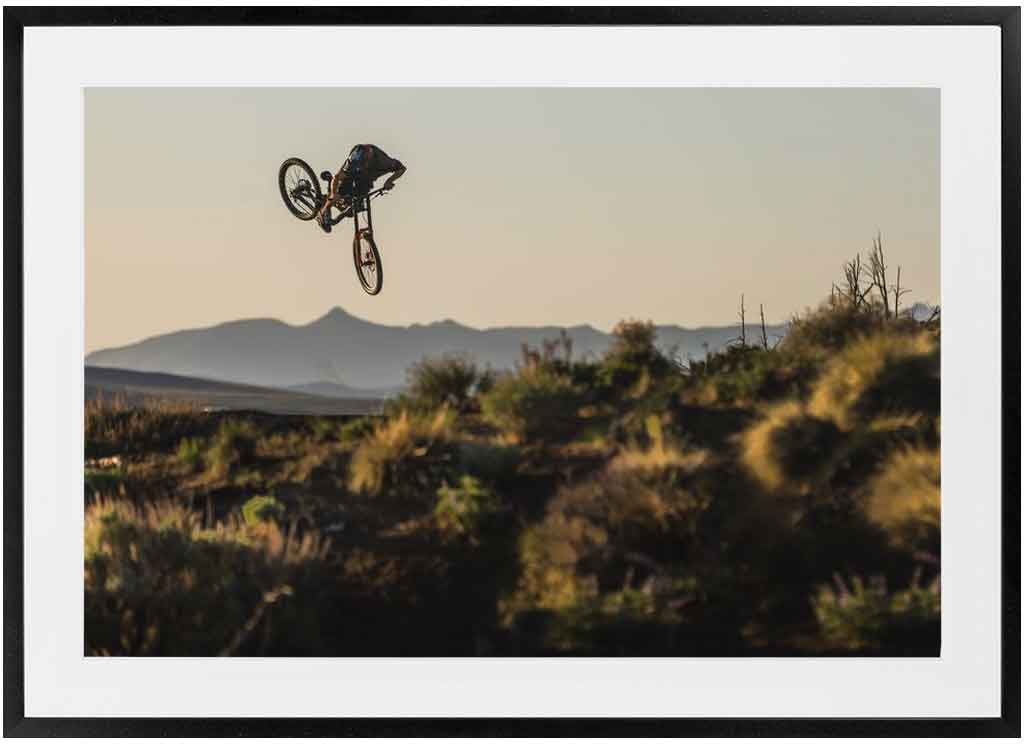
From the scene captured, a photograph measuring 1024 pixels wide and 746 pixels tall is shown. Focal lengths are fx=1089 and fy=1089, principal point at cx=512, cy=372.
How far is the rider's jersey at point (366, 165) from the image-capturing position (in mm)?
4926

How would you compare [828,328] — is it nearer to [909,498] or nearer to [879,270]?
[879,270]

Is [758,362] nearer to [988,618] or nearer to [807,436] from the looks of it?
[807,436]

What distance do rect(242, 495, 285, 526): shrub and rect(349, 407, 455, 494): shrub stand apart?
329 mm

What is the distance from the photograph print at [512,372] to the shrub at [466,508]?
12 millimetres

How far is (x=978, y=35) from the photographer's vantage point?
4.65 metres

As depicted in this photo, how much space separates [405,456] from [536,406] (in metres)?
0.61

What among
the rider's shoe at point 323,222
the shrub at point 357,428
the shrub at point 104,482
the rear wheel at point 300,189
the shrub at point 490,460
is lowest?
the shrub at point 104,482

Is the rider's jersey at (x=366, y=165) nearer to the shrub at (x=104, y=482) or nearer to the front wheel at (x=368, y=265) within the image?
the front wheel at (x=368, y=265)

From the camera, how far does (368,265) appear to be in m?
5.00

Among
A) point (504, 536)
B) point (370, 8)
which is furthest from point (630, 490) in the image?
point (370, 8)

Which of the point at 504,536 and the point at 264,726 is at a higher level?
the point at 504,536

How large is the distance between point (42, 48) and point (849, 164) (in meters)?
3.58

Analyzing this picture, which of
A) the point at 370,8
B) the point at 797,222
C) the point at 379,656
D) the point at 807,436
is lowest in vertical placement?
the point at 379,656

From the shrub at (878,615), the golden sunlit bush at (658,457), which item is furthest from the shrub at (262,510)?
the shrub at (878,615)
